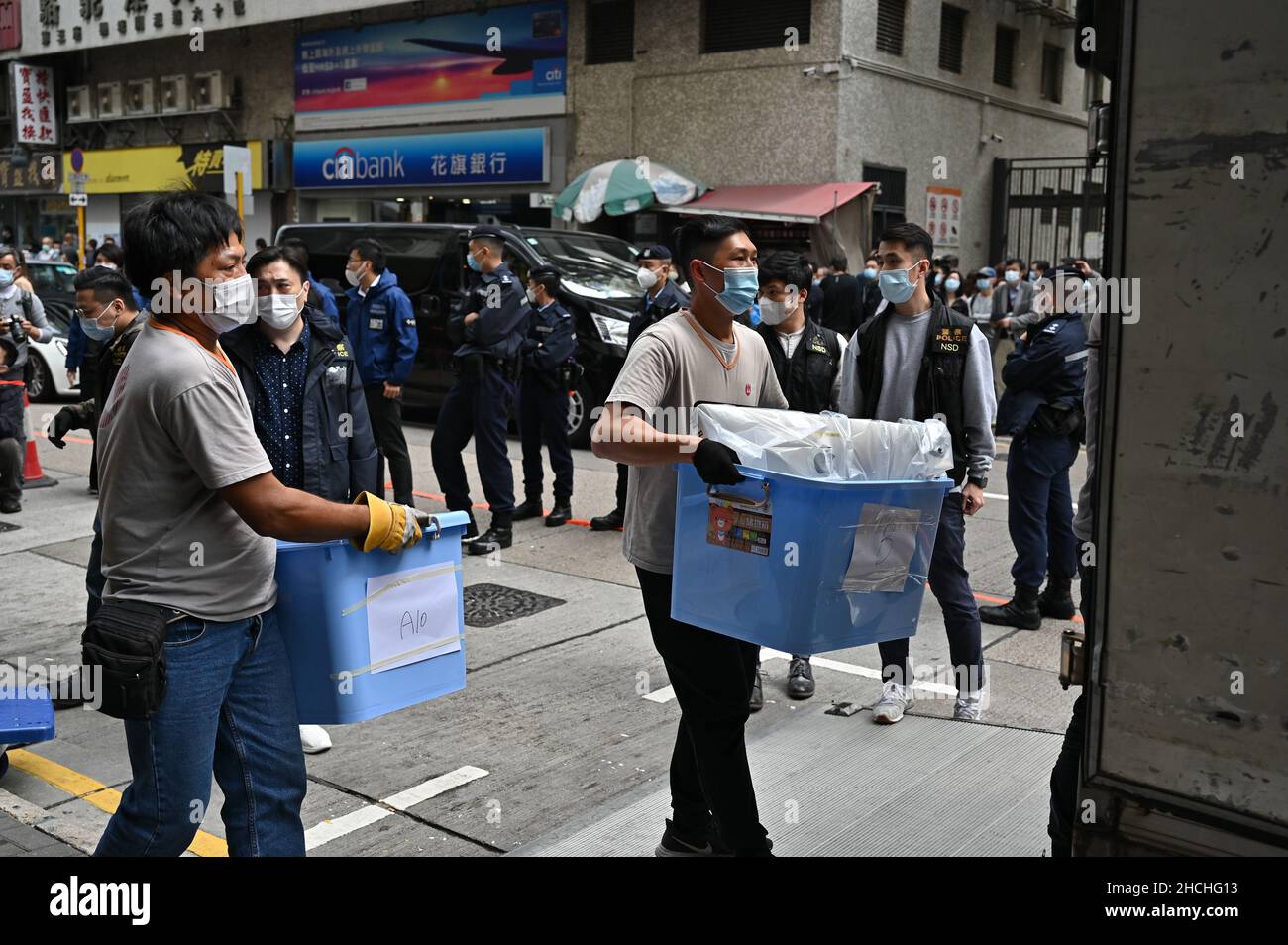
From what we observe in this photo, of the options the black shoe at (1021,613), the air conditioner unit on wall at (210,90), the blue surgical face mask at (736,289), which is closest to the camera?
the blue surgical face mask at (736,289)

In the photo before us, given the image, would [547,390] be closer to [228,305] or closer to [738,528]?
[738,528]

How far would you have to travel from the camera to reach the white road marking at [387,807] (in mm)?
4090

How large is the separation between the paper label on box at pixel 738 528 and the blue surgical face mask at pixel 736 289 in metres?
0.71

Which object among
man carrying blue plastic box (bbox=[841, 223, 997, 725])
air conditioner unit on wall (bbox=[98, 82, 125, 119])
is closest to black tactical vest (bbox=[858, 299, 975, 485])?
man carrying blue plastic box (bbox=[841, 223, 997, 725])

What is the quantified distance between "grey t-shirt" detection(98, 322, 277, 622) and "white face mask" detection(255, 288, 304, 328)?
73.6 inches

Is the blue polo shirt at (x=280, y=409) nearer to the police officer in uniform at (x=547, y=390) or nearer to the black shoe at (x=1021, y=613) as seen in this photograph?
the black shoe at (x=1021, y=613)

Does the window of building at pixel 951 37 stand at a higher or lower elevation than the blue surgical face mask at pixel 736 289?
higher

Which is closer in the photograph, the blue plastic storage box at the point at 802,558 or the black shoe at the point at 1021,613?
the blue plastic storage box at the point at 802,558

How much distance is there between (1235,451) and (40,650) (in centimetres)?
564

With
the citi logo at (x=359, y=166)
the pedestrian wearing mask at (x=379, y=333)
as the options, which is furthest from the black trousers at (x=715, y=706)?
the citi logo at (x=359, y=166)

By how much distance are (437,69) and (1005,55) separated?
33.7 feet

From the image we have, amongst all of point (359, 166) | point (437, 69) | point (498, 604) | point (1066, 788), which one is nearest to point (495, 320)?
point (498, 604)
